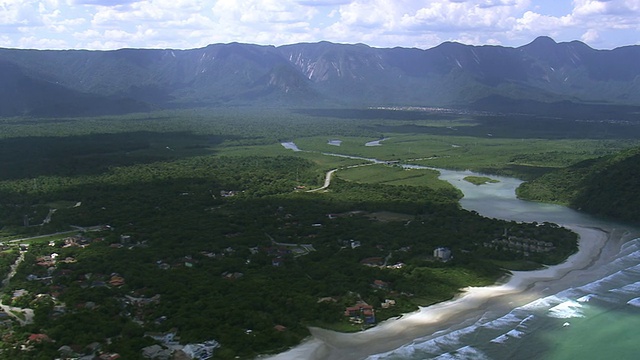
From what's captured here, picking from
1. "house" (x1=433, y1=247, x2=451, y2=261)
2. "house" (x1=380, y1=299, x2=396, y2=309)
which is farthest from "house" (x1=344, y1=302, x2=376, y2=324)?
"house" (x1=433, y1=247, x2=451, y2=261)

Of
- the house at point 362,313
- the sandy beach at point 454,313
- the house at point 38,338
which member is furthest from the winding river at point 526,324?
the house at point 38,338

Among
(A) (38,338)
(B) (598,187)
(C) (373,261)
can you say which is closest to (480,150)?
(B) (598,187)

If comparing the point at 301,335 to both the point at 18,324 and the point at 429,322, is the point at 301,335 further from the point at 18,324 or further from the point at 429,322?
the point at 18,324

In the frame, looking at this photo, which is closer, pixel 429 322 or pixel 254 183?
pixel 429 322

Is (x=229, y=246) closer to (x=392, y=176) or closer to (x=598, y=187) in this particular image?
(x=598, y=187)

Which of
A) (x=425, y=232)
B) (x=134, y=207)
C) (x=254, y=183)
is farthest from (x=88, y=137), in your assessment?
(x=425, y=232)

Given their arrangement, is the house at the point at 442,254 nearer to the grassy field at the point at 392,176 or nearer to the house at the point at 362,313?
the house at the point at 362,313
